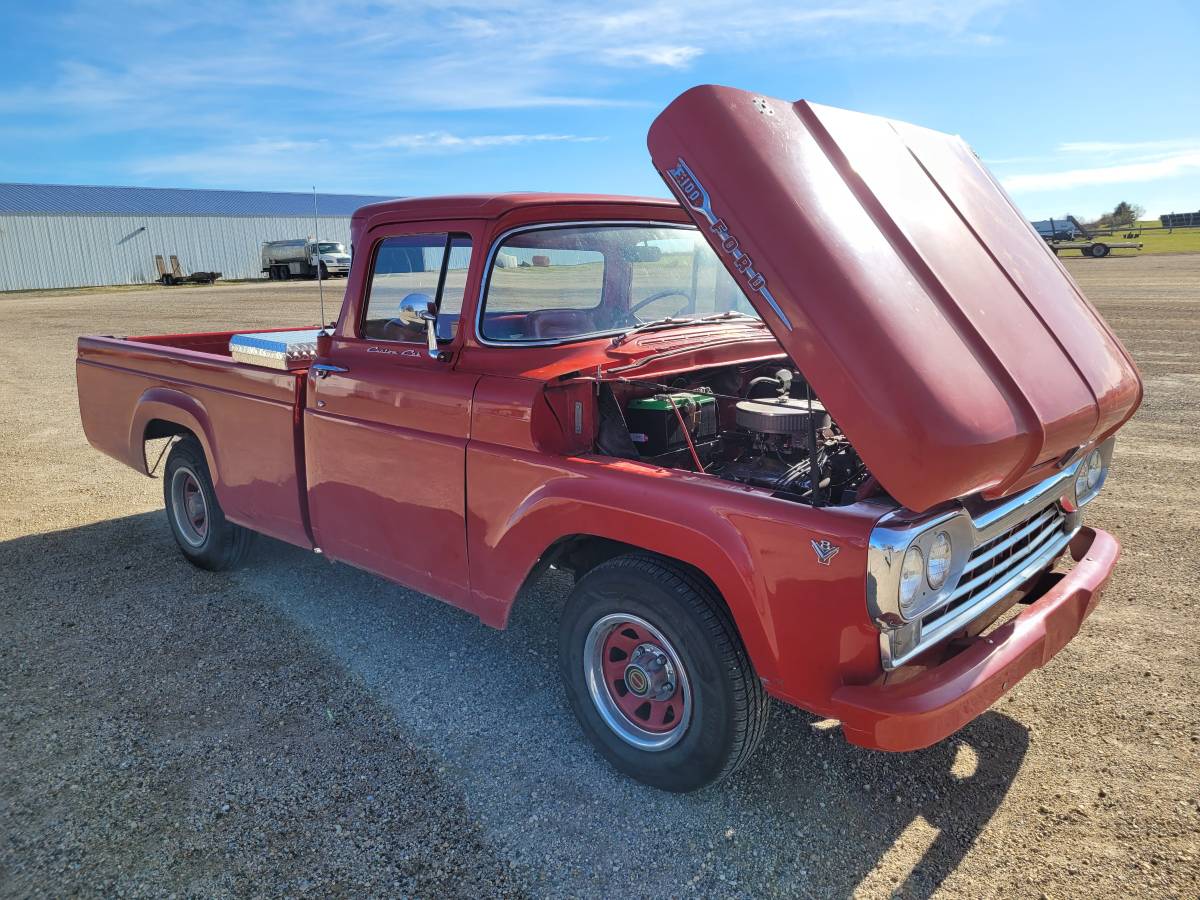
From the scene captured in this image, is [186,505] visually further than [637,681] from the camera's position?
Yes

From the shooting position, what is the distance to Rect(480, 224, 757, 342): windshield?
3559 mm

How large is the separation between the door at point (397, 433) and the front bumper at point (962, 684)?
1.68 metres

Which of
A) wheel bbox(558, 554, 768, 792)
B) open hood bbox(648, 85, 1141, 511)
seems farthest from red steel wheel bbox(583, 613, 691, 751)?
open hood bbox(648, 85, 1141, 511)

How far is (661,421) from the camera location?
10.9ft

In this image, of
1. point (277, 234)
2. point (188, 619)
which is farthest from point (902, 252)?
point (277, 234)

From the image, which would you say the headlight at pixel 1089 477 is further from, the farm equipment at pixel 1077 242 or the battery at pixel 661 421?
the farm equipment at pixel 1077 242

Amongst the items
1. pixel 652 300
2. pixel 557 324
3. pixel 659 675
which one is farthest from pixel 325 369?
pixel 659 675

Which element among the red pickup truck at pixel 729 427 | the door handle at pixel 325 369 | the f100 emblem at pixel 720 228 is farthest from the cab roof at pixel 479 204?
the f100 emblem at pixel 720 228

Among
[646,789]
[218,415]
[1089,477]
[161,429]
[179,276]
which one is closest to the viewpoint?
[646,789]

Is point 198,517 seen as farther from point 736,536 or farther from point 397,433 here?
point 736,536

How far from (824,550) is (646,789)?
1200mm

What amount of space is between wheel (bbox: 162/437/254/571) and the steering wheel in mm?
2667

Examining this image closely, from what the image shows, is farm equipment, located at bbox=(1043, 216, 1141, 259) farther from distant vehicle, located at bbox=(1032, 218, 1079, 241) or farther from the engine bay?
the engine bay

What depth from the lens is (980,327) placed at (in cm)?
267
